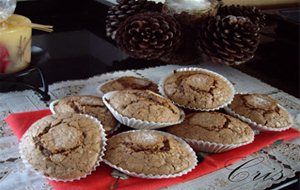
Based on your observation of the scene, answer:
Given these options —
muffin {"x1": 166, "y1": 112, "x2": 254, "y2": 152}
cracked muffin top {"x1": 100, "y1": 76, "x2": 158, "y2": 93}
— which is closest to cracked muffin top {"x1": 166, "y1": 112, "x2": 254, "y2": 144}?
muffin {"x1": 166, "y1": 112, "x2": 254, "y2": 152}

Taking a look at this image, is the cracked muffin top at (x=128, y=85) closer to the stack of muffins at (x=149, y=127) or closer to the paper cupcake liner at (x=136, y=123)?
the stack of muffins at (x=149, y=127)

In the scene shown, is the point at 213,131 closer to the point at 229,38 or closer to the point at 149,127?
the point at 149,127

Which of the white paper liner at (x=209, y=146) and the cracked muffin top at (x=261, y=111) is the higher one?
the cracked muffin top at (x=261, y=111)

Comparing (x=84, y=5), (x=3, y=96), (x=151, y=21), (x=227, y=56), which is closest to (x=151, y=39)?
(x=151, y=21)

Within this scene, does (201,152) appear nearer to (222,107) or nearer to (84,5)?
(222,107)

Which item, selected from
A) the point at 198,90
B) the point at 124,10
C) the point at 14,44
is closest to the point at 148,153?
the point at 198,90

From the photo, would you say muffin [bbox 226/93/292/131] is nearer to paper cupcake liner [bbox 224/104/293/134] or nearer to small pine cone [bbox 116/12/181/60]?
paper cupcake liner [bbox 224/104/293/134]

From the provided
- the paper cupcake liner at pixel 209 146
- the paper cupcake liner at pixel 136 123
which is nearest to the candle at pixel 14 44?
the paper cupcake liner at pixel 136 123
